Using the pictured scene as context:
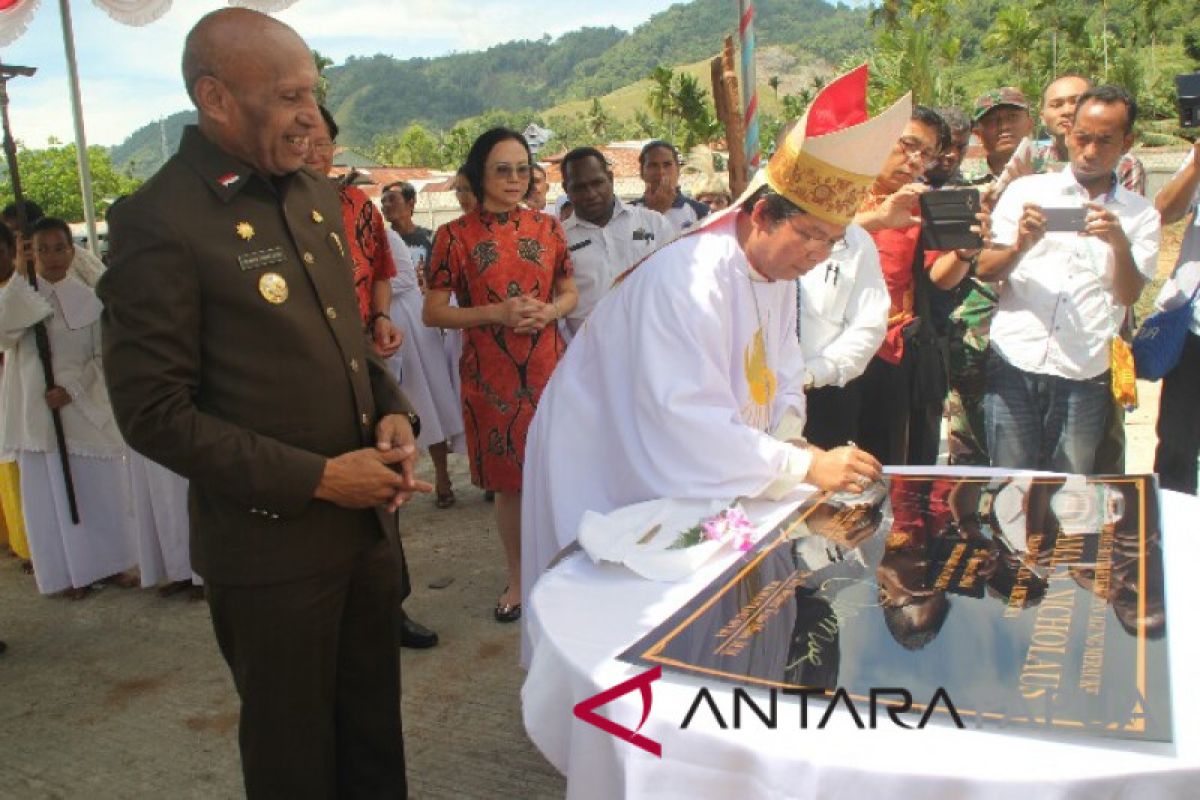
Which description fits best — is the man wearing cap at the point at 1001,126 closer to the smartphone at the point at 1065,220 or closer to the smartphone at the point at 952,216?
the smartphone at the point at 952,216

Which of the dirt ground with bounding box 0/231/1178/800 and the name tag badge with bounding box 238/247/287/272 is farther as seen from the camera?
the dirt ground with bounding box 0/231/1178/800

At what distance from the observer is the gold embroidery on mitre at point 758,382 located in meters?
2.35

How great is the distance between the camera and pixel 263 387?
188 cm

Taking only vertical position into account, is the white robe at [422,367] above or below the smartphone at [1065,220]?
below

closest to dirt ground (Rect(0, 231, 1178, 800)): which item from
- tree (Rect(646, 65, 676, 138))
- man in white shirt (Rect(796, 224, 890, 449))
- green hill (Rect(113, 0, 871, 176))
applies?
man in white shirt (Rect(796, 224, 890, 449))

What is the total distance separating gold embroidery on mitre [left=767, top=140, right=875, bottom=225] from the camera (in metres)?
A: 2.12

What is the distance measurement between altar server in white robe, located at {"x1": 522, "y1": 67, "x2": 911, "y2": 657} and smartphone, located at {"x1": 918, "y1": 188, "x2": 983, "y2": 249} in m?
1.28

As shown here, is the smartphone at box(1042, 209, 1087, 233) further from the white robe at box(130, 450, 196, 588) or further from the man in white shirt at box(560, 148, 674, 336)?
the white robe at box(130, 450, 196, 588)

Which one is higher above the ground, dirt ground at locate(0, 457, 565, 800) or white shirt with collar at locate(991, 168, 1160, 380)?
white shirt with collar at locate(991, 168, 1160, 380)

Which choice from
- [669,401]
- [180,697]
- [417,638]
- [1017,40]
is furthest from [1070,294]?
[1017,40]

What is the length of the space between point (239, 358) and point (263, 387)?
7 cm

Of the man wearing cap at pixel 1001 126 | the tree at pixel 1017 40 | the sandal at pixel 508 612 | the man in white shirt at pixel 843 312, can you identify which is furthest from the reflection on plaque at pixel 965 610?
the tree at pixel 1017 40

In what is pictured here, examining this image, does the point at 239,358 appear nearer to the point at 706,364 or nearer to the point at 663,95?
the point at 706,364

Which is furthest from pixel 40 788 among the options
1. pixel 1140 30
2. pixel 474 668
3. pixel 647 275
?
pixel 1140 30
